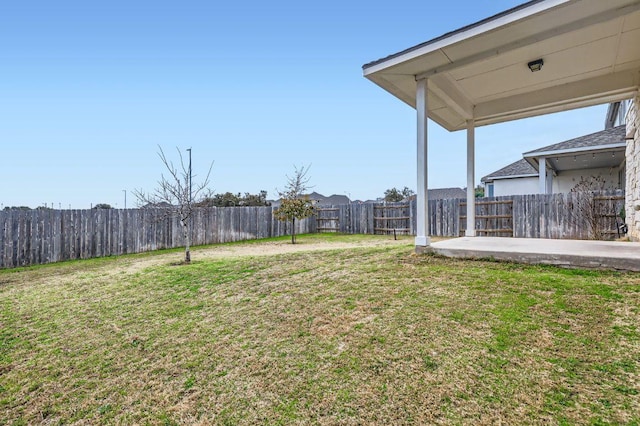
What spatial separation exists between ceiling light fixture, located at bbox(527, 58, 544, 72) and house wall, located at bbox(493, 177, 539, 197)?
1252 cm

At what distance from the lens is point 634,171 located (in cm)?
601

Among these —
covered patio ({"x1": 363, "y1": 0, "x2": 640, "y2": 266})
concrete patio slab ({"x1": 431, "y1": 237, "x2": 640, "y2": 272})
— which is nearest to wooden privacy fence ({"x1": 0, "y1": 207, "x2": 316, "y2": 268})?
covered patio ({"x1": 363, "y1": 0, "x2": 640, "y2": 266})

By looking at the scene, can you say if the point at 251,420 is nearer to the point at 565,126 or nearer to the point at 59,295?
the point at 59,295

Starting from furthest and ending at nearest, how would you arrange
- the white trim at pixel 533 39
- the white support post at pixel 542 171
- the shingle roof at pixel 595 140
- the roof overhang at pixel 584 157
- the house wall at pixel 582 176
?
the house wall at pixel 582 176 → the white support post at pixel 542 171 → the roof overhang at pixel 584 157 → the shingle roof at pixel 595 140 → the white trim at pixel 533 39

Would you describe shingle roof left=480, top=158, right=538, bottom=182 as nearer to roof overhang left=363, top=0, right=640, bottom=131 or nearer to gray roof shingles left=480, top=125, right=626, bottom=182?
gray roof shingles left=480, top=125, right=626, bottom=182

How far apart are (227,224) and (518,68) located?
10.6 metres

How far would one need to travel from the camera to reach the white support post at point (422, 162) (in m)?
5.30

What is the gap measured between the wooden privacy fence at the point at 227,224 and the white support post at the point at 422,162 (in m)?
6.69

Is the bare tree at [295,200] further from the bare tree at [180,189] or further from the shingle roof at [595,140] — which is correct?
the shingle roof at [595,140]

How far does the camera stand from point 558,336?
2.48 meters

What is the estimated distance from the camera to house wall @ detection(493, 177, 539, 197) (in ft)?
51.8

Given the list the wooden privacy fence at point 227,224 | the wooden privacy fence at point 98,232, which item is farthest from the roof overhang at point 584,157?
the wooden privacy fence at point 98,232

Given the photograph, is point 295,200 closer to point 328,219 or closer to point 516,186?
point 328,219

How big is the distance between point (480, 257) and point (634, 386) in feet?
9.59
